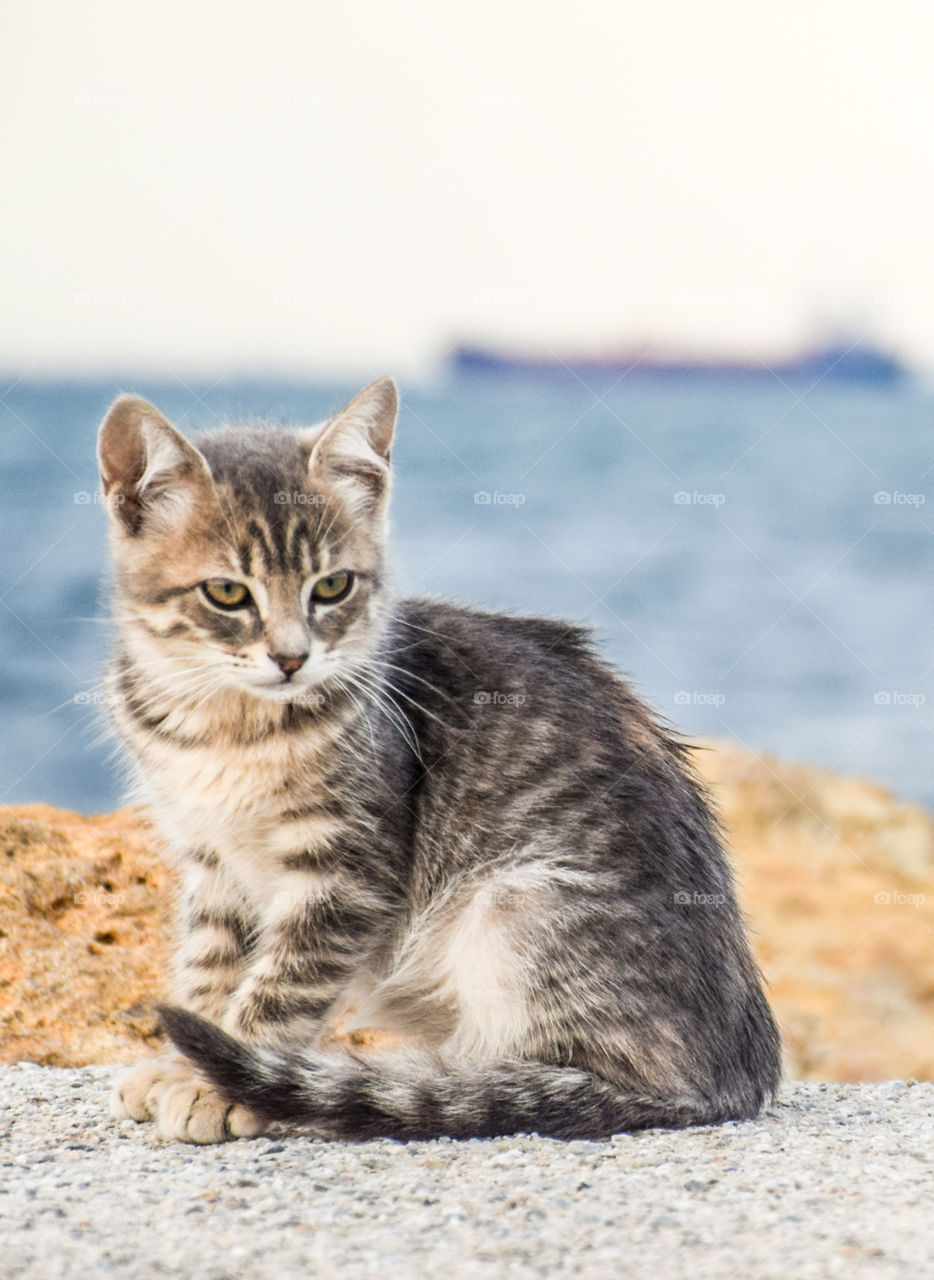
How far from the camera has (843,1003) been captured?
6.88 metres

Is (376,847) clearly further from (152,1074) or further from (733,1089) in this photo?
(733,1089)

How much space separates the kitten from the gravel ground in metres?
0.14

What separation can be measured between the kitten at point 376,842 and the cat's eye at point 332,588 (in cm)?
1

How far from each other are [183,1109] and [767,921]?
4328 mm

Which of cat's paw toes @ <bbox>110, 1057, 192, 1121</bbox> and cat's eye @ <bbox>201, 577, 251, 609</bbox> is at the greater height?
cat's eye @ <bbox>201, 577, 251, 609</bbox>

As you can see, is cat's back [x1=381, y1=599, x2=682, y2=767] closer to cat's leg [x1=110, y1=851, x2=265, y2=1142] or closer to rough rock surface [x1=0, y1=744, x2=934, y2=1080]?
rough rock surface [x1=0, y1=744, x2=934, y2=1080]

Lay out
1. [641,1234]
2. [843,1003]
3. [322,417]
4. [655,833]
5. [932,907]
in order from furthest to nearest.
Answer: [932,907] < [843,1003] < [322,417] < [655,833] < [641,1234]

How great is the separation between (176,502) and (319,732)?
28.7 inches

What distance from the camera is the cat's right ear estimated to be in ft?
11.6

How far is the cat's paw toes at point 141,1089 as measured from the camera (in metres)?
3.63

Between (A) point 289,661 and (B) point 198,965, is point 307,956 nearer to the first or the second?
(B) point 198,965

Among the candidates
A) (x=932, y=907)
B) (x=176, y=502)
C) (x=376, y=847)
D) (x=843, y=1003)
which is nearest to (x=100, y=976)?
(x=376, y=847)

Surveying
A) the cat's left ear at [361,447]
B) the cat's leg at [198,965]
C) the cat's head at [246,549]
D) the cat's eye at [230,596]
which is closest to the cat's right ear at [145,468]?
the cat's head at [246,549]

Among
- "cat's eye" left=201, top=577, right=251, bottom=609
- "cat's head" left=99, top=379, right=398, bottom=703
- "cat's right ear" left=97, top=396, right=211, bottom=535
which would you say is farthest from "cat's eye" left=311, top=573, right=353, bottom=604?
"cat's right ear" left=97, top=396, right=211, bottom=535
